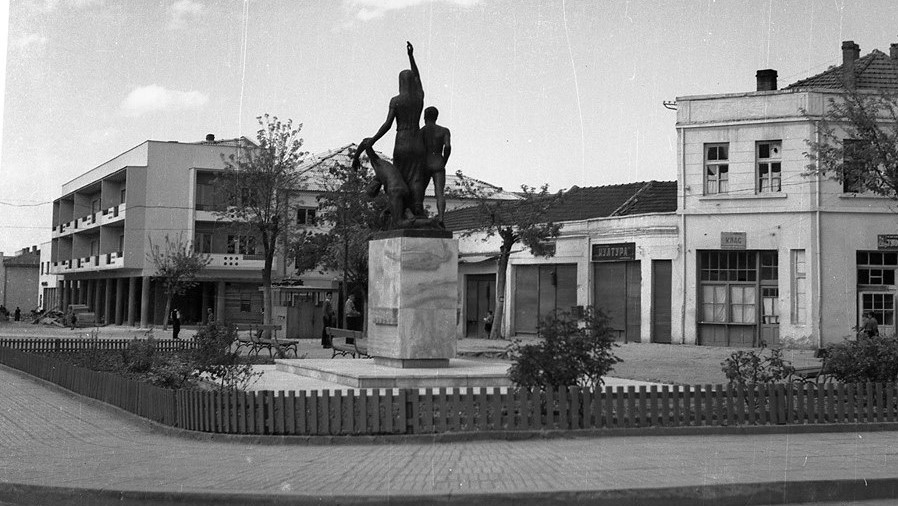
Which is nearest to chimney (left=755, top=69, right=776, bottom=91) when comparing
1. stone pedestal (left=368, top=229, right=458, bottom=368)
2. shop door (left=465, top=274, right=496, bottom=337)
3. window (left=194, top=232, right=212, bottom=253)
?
shop door (left=465, top=274, right=496, bottom=337)

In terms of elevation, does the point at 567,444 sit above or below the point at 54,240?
below

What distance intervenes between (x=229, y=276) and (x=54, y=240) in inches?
1265

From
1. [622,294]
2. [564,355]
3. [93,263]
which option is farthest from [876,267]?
[93,263]

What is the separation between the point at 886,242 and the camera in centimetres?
3656

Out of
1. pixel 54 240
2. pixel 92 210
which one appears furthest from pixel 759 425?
pixel 54 240

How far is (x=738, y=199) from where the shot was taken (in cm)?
3791

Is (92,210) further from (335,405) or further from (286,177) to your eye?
(335,405)

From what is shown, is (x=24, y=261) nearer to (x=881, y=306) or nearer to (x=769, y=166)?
(x=769, y=166)

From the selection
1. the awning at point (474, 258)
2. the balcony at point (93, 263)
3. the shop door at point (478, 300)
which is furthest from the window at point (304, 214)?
the shop door at point (478, 300)

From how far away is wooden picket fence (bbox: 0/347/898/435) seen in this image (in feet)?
38.2

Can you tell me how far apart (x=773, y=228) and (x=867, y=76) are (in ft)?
23.8

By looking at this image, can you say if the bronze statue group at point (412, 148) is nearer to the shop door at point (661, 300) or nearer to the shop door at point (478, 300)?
the shop door at point (661, 300)

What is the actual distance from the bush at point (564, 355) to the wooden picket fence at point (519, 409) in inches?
9.3

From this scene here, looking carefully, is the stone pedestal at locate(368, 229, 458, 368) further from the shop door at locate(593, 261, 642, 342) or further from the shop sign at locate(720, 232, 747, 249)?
the shop door at locate(593, 261, 642, 342)
